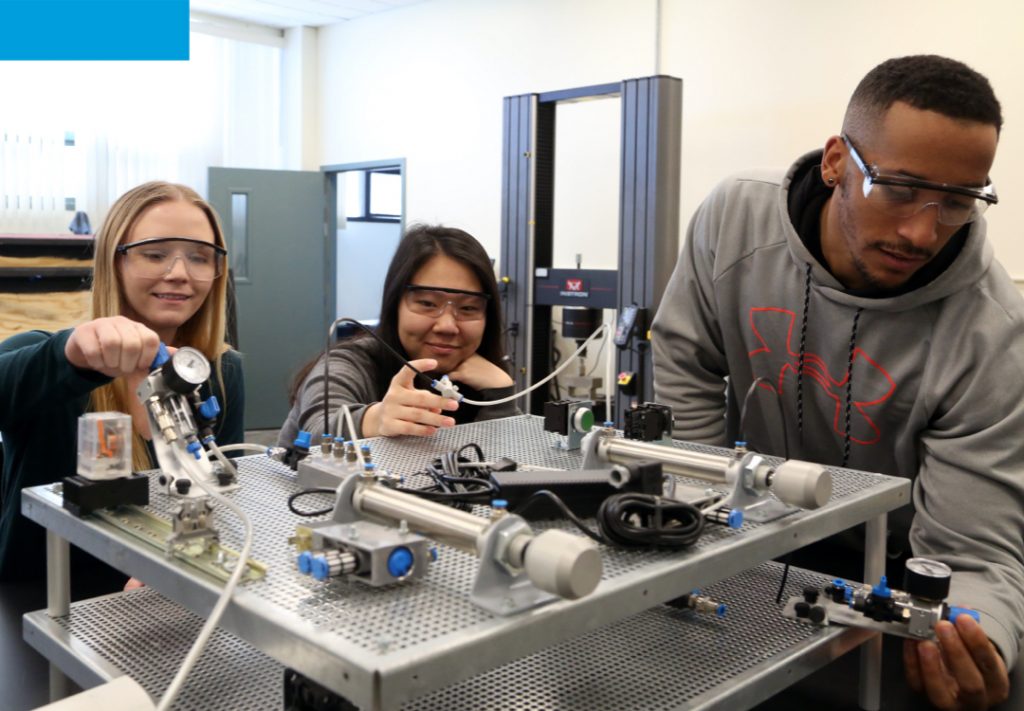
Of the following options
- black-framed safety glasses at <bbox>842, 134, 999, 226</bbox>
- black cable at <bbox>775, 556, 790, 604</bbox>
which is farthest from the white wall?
black cable at <bbox>775, 556, 790, 604</bbox>

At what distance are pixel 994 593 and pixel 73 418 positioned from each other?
131cm

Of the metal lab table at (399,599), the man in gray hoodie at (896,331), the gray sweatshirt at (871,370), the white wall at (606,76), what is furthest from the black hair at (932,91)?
the white wall at (606,76)

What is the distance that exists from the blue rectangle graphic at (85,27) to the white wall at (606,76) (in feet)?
4.17

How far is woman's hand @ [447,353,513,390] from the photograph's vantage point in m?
1.73

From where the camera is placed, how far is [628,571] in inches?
26.9

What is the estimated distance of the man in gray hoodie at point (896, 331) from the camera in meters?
1.11

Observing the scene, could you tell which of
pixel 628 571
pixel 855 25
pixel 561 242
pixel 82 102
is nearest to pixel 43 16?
pixel 82 102

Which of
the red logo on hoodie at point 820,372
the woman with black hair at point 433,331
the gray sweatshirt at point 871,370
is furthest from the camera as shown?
the woman with black hair at point 433,331

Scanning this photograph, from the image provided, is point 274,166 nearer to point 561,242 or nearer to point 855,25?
point 561,242

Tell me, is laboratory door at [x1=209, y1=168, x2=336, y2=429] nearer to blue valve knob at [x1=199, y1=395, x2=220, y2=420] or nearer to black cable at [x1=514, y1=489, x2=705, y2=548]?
blue valve knob at [x1=199, y1=395, x2=220, y2=420]

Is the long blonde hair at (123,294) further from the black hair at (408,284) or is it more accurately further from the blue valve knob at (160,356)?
the blue valve knob at (160,356)

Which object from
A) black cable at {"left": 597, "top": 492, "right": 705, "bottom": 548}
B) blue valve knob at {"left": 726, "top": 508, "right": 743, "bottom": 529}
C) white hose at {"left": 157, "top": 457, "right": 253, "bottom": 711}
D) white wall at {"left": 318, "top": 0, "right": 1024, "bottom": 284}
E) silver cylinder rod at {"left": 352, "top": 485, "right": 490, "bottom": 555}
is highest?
white wall at {"left": 318, "top": 0, "right": 1024, "bottom": 284}

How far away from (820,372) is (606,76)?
3261 mm

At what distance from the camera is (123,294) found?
1.46 meters
